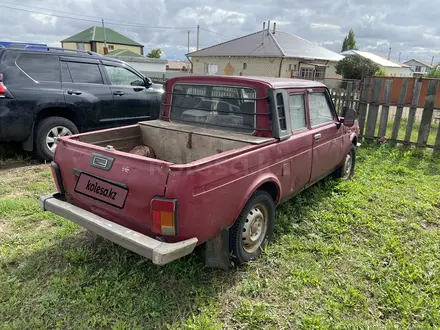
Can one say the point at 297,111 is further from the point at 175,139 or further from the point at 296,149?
the point at 175,139

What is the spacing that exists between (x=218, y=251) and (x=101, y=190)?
43.1 inches

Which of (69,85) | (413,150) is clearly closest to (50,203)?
(69,85)

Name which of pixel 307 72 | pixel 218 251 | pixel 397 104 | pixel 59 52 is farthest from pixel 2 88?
pixel 307 72

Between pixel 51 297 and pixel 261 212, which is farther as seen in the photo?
pixel 261 212

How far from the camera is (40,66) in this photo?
19.0 ft

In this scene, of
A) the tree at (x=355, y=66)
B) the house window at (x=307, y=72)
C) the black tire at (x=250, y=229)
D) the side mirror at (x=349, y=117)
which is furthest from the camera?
the house window at (x=307, y=72)

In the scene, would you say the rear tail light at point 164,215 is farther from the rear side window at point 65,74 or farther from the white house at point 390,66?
the white house at point 390,66

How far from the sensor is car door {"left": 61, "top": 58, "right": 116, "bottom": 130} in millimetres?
A: 6055

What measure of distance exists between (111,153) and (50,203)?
0.84m

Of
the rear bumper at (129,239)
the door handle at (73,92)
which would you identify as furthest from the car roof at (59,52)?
the rear bumper at (129,239)

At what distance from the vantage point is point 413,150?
721cm

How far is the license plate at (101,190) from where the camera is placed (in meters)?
2.63

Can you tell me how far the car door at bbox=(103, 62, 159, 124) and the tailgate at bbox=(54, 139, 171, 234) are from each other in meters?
3.85

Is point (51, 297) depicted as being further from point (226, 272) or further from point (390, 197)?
point (390, 197)
